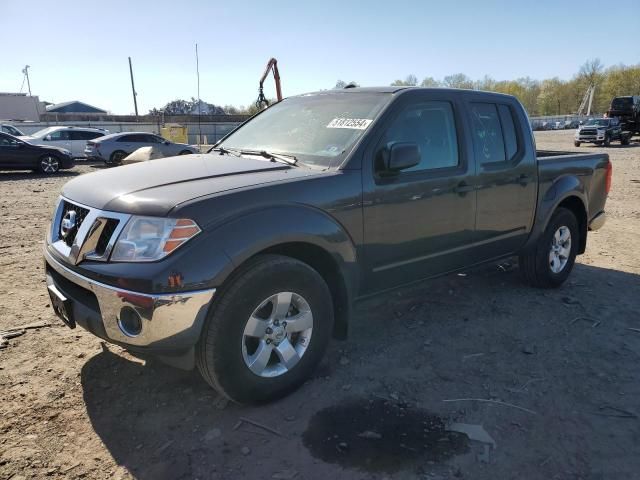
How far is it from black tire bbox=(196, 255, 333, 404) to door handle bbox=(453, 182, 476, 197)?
1444 mm

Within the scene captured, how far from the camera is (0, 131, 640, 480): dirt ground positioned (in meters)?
2.53

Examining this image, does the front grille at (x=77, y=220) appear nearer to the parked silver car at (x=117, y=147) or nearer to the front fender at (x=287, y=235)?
the front fender at (x=287, y=235)

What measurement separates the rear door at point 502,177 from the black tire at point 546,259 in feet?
→ 1.05

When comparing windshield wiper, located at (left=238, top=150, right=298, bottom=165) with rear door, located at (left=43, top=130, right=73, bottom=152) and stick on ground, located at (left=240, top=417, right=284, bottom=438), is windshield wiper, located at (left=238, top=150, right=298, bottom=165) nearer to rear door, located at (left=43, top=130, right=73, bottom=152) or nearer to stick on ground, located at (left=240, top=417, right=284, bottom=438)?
stick on ground, located at (left=240, top=417, right=284, bottom=438)

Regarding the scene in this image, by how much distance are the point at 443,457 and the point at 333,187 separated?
1645mm

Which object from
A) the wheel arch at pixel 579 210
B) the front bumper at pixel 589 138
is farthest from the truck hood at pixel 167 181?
the front bumper at pixel 589 138

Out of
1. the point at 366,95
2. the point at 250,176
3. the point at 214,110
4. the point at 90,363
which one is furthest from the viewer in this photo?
the point at 214,110

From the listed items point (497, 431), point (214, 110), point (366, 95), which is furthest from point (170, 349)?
point (214, 110)

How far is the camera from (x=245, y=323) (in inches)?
109

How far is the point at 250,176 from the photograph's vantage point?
10.0ft

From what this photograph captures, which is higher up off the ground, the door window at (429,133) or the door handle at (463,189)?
the door window at (429,133)

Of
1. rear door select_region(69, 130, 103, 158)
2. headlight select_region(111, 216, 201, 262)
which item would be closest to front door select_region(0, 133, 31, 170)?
rear door select_region(69, 130, 103, 158)

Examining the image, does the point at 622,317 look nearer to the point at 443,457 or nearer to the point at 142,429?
the point at 443,457

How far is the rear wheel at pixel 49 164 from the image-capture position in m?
16.5
